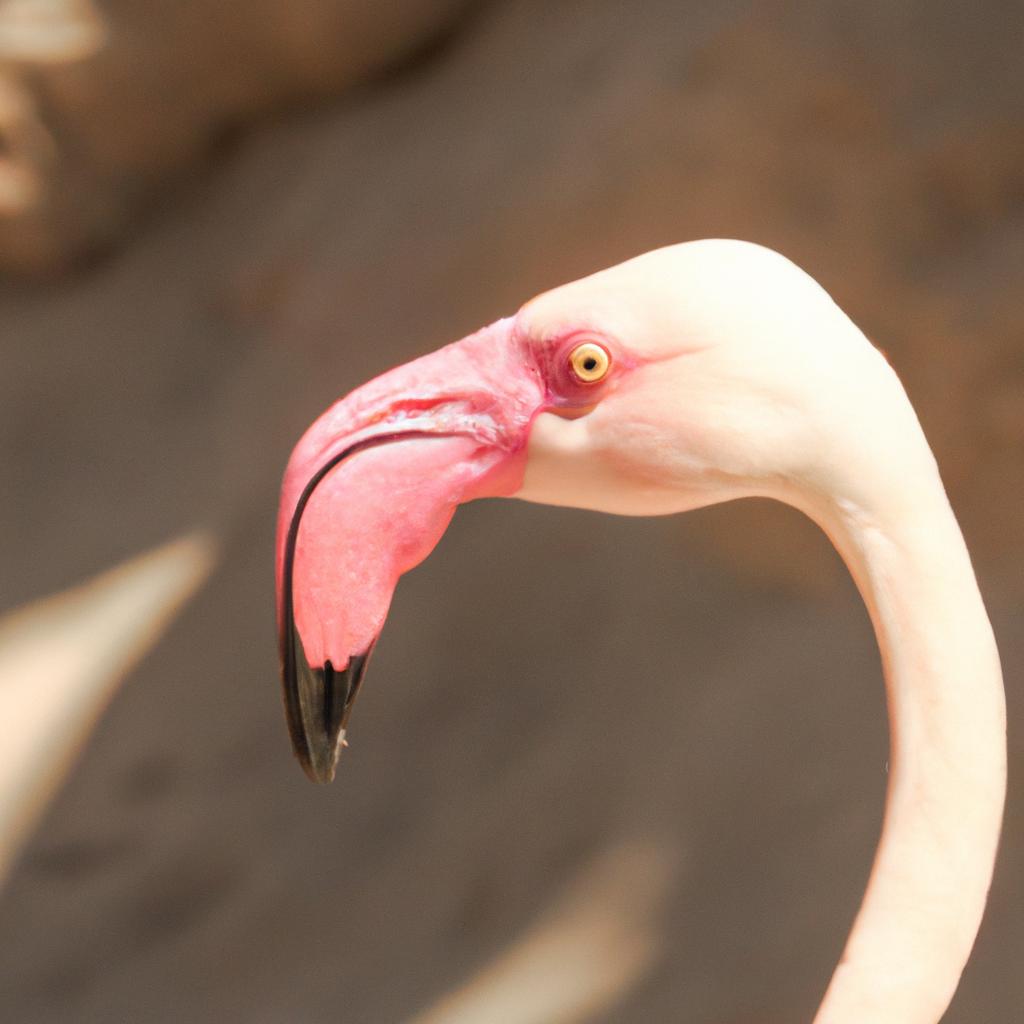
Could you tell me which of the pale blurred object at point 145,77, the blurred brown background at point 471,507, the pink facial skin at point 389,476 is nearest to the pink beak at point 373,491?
the pink facial skin at point 389,476

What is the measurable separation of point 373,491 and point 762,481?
282 millimetres

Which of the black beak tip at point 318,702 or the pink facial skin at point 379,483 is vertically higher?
the pink facial skin at point 379,483

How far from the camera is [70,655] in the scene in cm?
270

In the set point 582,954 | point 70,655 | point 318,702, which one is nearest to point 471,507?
point 582,954

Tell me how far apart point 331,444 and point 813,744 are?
1249 mm

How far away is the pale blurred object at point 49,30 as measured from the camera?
2855 mm

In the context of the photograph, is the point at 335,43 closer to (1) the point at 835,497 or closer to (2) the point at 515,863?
(2) the point at 515,863

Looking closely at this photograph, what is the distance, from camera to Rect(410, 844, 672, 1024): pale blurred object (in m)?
1.95

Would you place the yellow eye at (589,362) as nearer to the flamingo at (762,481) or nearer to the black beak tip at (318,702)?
the flamingo at (762,481)

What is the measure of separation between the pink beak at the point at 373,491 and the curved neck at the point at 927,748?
26 cm

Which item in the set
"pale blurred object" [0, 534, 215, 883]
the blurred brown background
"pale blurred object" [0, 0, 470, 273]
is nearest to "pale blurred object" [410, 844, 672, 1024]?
the blurred brown background

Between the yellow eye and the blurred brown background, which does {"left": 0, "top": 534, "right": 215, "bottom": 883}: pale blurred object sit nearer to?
the blurred brown background

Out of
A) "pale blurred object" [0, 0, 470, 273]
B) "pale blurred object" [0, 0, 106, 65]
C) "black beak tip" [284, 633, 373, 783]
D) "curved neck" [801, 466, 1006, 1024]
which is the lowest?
"curved neck" [801, 466, 1006, 1024]

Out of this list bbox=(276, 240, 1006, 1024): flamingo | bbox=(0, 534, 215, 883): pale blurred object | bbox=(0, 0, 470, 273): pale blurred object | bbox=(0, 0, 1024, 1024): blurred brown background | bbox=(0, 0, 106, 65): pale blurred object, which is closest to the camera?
bbox=(276, 240, 1006, 1024): flamingo
